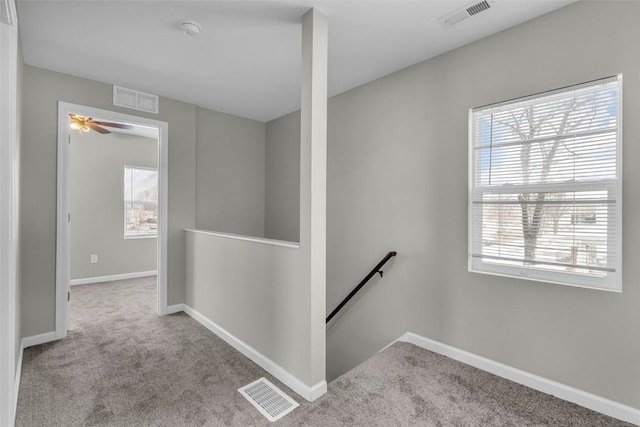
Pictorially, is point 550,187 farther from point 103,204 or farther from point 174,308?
point 103,204

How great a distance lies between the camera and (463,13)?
2.06 meters

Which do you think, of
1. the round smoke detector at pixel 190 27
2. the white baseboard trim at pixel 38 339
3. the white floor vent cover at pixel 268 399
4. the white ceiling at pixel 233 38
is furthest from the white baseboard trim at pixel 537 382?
the white baseboard trim at pixel 38 339

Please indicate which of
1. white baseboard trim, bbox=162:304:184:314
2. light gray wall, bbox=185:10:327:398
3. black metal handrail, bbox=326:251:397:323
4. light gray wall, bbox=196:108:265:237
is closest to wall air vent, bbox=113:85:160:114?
light gray wall, bbox=196:108:265:237

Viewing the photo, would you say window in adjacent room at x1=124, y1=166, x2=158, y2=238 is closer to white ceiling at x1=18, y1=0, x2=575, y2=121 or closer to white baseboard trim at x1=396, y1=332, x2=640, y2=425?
white ceiling at x1=18, y1=0, x2=575, y2=121

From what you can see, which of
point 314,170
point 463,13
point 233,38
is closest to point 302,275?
point 314,170

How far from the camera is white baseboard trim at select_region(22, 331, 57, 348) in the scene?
275cm

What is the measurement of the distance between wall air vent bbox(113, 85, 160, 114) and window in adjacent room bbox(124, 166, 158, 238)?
242 cm

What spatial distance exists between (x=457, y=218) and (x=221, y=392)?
218 centimetres

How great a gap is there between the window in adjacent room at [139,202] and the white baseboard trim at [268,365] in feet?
9.86

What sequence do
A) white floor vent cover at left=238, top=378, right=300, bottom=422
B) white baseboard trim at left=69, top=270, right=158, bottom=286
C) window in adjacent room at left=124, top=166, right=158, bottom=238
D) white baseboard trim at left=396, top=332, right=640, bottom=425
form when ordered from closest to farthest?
1. white baseboard trim at left=396, top=332, right=640, bottom=425
2. white floor vent cover at left=238, top=378, right=300, bottom=422
3. white baseboard trim at left=69, top=270, right=158, bottom=286
4. window in adjacent room at left=124, top=166, right=158, bottom=238

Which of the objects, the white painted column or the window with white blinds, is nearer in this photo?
the window with white blinds

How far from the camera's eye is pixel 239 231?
443 centimetres

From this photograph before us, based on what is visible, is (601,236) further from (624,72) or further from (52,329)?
(52,329)

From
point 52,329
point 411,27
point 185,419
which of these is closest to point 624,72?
point 411,27
